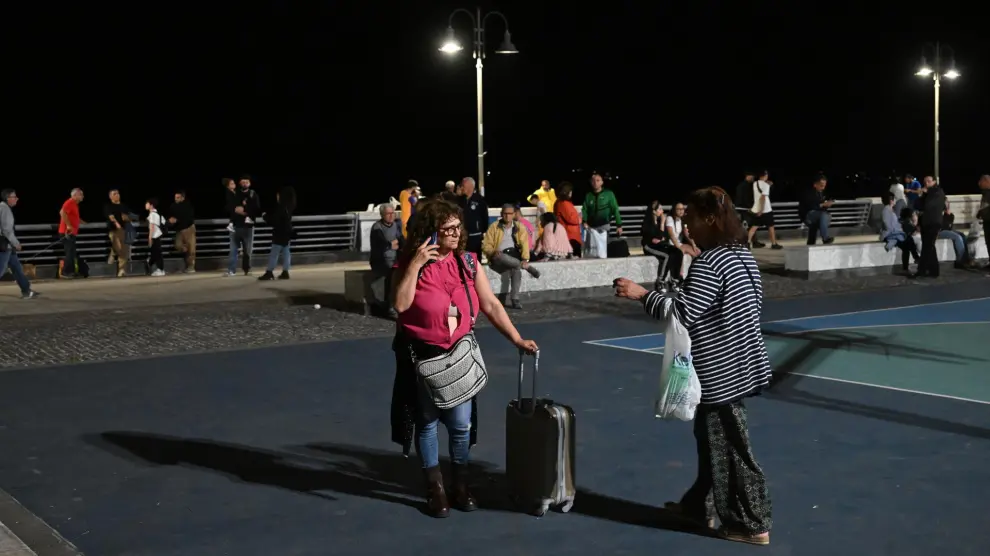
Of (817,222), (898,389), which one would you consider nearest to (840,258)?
(817,222)

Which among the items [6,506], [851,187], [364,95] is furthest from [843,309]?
[364,95]

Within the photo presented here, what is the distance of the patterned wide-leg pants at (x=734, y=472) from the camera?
20.6 ft

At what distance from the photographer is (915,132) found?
82.6 meters

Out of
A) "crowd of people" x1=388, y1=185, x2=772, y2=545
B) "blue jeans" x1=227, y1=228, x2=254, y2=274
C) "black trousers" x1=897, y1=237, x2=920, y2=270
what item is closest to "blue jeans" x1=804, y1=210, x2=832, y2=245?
"black trousers" x1=897, y1=237, x2=920, y2=270

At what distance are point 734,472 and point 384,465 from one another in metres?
2.65

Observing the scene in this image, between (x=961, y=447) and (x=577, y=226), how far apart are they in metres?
12.5

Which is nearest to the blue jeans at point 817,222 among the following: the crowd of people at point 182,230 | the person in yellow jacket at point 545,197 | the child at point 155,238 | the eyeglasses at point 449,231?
the person in yellow jacket at point 545,197

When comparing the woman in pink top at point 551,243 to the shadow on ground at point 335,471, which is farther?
the woman in pink top at point 551,243

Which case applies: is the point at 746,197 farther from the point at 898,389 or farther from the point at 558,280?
the point at 898,389

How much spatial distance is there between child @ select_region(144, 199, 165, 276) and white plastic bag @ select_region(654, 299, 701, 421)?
18.3m

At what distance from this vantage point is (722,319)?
623 centimetres

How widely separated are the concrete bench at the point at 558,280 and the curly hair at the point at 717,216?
33.1ft

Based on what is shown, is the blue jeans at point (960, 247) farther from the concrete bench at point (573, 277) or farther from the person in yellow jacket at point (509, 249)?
the person in yellow jacket at point (509, 249)

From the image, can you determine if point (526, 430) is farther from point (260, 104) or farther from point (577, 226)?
point (260, 104)
